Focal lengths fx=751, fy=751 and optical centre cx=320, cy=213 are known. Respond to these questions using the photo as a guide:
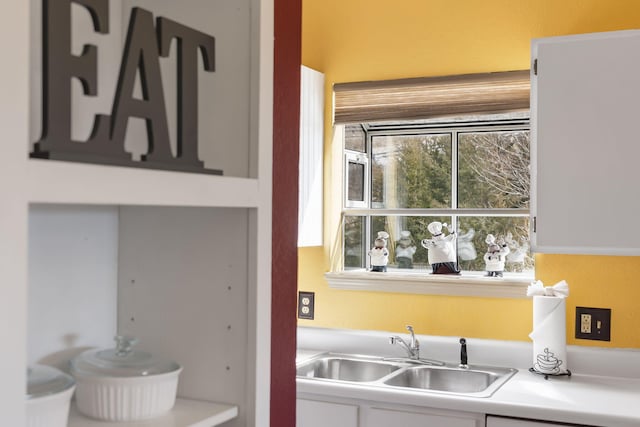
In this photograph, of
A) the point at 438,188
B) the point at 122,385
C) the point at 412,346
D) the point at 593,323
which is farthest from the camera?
the point at 438,188

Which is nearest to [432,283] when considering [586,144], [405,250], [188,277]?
[405,250]

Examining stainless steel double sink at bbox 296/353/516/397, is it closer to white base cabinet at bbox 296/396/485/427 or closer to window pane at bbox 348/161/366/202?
white base cabinet at bbox 296/396/485/427

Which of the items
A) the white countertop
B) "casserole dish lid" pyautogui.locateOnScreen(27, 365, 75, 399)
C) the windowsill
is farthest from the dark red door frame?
the windowsill

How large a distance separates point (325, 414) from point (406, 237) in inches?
38.6

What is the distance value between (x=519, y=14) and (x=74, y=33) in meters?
2.21

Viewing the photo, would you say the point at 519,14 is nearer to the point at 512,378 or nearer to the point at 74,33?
the point at 512,378

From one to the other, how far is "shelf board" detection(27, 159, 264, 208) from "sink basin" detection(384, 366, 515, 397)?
1.83 meters

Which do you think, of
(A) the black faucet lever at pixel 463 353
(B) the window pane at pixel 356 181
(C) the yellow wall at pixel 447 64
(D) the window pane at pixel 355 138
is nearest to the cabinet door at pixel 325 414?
(A) the black faucet lever at pixel 463 353

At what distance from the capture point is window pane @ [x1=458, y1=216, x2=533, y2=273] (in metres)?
3.02

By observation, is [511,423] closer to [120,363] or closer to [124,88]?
[120,363]

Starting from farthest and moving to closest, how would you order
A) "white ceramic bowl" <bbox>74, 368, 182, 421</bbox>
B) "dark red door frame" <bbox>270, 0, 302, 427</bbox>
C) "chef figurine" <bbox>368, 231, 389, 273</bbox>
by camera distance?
"chef figurine" <bbox>368, 231, 389, 273</bbox>
"dark red door frame" <bbox>270, 0, 302, 427</bbox>
"white ceramic bowl" <bbox>74, 368, 182, 421</bbox>

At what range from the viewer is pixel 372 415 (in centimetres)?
247

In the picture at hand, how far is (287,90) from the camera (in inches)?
53.5

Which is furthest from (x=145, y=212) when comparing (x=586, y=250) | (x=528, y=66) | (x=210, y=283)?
(x=528, y=66)
